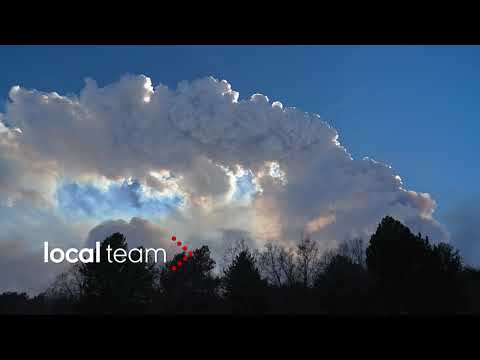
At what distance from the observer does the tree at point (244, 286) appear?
22141 mm

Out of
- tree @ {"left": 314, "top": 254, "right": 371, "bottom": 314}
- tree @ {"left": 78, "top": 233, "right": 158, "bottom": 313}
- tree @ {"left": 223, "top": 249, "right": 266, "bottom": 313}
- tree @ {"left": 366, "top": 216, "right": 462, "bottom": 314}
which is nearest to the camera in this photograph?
tree @ {"left": 366, "top": 216, "right": 462, "bottom": 314}

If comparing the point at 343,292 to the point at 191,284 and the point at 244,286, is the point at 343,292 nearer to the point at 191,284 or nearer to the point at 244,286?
the point at 244,286

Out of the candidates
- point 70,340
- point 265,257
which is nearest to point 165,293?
point 265,257

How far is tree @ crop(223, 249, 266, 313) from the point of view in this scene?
22.1 metres

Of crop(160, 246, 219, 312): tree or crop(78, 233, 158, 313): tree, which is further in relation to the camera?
crop(160, 246, 219, 312): tree

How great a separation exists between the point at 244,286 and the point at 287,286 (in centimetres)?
601

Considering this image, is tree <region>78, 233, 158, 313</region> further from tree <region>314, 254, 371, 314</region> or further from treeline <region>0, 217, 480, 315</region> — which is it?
tree <region>314, 254, 371, 314</region>

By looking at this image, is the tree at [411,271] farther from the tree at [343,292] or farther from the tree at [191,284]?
the tree at [191,284]

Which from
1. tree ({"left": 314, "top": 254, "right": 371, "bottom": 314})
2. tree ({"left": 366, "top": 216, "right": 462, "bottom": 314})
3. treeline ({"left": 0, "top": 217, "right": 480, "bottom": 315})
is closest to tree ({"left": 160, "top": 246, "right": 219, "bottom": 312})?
treeline ({"left": 0, "top": 217, "right": 480, "bottom": 315})

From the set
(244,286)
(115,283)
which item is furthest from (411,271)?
(115,283)

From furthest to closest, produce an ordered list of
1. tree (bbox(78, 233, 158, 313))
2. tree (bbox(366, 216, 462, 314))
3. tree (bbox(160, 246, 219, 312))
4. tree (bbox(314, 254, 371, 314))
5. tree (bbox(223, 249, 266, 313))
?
1. tree (bbox(160, 246, 219, 312))
2. tree (bbox(78, 233, 158, 313))
3. tree (bbox(223, 249, 266, 313))
4. tree (bbox(314, 254, 371, 314))
5. tree (bbox(366, 216, 462, 314))

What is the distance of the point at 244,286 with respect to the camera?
23000 millimetres

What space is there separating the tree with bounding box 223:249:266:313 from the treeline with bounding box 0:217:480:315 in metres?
0.07
